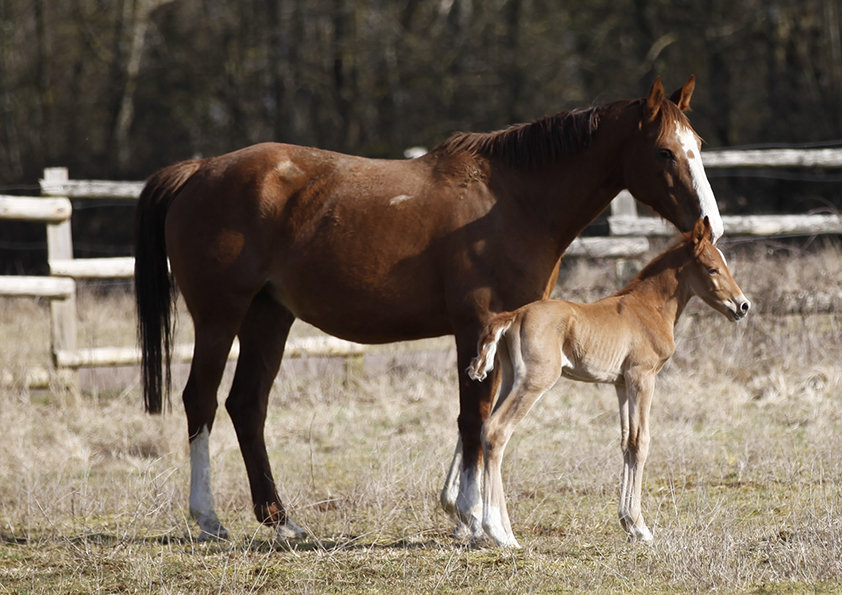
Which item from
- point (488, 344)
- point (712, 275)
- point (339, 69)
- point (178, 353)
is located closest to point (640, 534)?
point (488, 344)

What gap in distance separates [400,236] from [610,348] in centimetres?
120

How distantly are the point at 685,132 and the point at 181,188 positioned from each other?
8.82 ft

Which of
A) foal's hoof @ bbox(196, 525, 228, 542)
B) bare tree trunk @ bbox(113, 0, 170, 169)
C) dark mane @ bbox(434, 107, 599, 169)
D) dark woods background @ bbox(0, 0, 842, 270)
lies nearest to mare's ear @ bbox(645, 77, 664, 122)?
dark mane @ bbox(434, 107, 599, 169)

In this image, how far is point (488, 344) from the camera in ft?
15.2

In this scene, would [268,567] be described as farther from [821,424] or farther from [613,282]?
[613,282]

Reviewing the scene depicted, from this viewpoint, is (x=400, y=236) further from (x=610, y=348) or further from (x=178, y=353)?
(x=178, y=353)

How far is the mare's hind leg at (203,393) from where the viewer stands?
5559 millimetres

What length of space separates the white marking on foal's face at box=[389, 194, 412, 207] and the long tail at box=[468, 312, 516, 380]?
95cm

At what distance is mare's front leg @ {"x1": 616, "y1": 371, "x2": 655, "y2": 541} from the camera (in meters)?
4.76

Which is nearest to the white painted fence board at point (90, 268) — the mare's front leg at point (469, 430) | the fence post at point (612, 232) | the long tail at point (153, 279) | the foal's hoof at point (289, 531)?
the long tail at point (153, 279)

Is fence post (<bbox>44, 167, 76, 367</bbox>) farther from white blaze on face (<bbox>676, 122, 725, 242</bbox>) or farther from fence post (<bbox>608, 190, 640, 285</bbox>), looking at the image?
white blaze on face (<bbox>676, 122, 725, 242</bbox>)

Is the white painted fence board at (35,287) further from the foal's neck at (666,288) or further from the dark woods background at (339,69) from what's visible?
the dark woods background at (339,69)

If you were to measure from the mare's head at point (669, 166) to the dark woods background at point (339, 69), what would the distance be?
47.1ft

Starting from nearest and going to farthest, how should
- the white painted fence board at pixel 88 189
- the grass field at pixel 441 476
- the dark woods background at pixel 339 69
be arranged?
the grass field at pixel 441 476 < the white painted fence board at pixel 88 189 < the dark woods background at pixel 339 69
